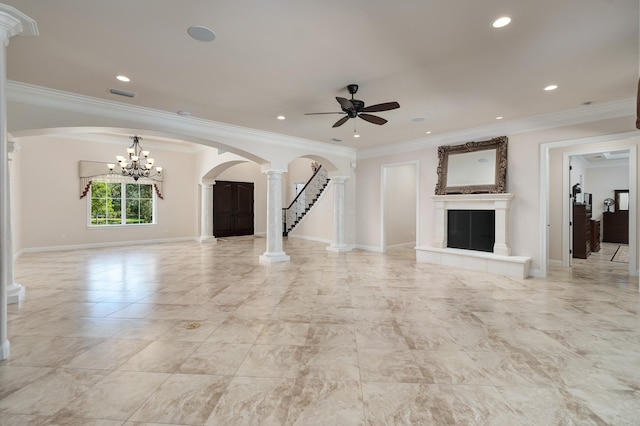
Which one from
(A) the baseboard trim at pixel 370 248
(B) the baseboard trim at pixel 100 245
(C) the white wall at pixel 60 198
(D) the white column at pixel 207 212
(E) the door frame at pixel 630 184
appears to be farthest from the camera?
(D) the white column at pixel 207 212

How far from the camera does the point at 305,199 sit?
1209 cm

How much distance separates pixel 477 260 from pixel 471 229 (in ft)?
2.59

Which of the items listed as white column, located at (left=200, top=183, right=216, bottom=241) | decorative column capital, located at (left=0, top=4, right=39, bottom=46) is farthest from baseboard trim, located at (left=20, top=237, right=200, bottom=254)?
decorative column capital, located at (left=0, top=4, right=39, bottom=46)

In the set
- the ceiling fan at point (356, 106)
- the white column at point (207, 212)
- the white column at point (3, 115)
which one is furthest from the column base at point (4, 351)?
the white column at point (207, 212)

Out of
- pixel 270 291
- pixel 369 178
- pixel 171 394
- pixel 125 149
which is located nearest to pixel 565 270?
pixel 369 178

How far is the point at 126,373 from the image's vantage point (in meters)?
2.30

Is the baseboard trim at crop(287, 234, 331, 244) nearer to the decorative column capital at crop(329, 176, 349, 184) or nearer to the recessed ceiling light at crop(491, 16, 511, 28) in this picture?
the decorative column capital at crop(329, 176, 349, 184)

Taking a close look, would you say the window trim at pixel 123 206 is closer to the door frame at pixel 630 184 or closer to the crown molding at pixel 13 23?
the crown molding at pixel 13 23

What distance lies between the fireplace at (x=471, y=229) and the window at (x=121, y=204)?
9.03 meters

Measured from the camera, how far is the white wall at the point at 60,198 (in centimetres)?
750

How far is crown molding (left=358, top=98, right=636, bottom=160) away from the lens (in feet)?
15.5

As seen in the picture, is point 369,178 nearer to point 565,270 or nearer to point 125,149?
point 565,270

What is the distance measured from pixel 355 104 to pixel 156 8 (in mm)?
2318

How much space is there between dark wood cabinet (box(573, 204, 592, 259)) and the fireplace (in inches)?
105
